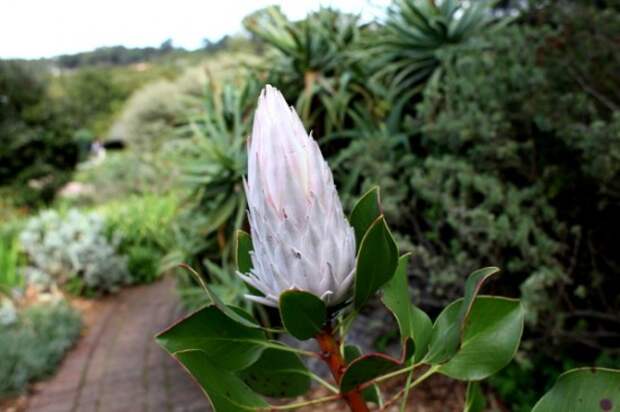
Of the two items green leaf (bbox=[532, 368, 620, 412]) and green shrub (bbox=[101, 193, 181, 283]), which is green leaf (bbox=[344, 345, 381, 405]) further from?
green shrub (bbox=[101, 193, 181, 283])


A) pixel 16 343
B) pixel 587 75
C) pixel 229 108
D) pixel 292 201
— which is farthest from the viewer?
pixel 16 343

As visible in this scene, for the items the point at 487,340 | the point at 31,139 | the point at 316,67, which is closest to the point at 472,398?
the point at 487,340

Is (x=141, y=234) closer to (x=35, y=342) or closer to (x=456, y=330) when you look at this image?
(x=35, y=342)

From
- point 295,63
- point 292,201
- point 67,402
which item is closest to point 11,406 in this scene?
point 67,402

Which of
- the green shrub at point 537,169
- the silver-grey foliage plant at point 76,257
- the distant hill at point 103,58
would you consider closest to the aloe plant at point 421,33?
the green shrub at point 537,169

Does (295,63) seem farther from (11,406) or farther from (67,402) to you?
(11,406)
